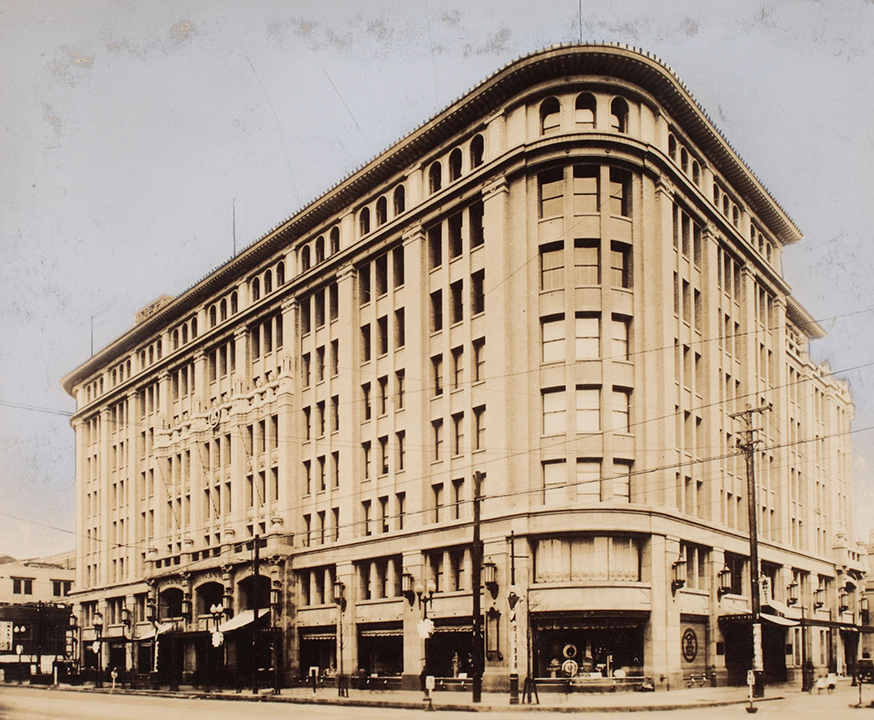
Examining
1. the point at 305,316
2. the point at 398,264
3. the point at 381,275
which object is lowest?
the point at 305,316

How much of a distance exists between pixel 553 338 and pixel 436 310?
8691 millimetres

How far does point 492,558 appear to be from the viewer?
153 ft

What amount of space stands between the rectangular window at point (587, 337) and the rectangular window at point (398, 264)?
12942 mm

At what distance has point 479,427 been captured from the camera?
50.1 meters

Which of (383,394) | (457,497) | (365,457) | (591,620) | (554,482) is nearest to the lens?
(591,620)

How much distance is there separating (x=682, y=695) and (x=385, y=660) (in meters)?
18.2

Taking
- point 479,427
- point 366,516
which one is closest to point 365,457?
point 366,516

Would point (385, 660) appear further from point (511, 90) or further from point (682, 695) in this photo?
point (511, 90)

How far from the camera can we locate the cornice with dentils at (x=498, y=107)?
4825 centimetres

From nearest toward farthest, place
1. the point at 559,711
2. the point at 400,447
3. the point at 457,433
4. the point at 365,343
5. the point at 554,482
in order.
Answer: the point at 559,711 → the point at 554,482 → the point at 457,433 → the point at 400,447 → the point at 365,343

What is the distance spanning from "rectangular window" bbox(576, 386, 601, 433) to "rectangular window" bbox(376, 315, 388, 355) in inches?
575

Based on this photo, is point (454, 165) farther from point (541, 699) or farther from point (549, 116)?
point (541, 699)

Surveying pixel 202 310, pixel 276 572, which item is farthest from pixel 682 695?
pixel 202 310

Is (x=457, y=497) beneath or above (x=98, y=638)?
above
